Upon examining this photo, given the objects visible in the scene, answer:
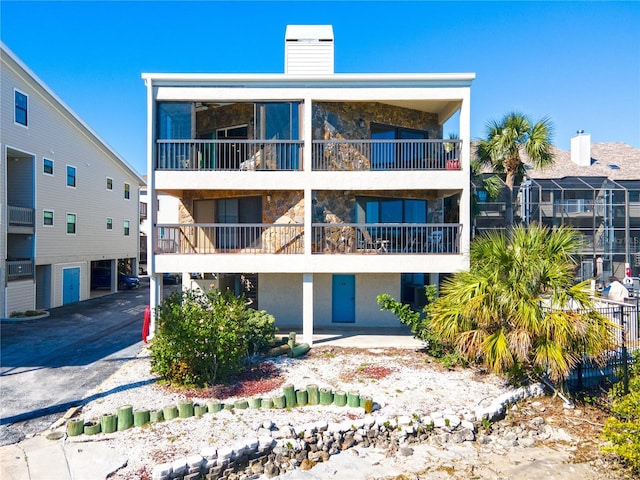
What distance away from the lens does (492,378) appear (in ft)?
33.3

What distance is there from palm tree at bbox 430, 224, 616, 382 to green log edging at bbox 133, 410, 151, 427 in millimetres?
6876

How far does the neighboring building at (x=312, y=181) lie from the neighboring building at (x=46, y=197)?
32.5ft

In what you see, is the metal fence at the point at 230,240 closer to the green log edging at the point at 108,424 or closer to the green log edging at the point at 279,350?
the green log edging at the point at 279,350

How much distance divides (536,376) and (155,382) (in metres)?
9.68

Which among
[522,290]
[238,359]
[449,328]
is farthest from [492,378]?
[238,359]

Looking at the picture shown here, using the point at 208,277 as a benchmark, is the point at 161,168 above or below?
above

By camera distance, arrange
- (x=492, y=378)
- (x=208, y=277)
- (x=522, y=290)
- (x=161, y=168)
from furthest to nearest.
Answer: (x=208, y=277)
(x=161, y=168)
(x=492, y=378)
(x=522, y=290)

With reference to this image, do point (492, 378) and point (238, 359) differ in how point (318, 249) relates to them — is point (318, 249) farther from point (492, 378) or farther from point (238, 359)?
point (492, 378)

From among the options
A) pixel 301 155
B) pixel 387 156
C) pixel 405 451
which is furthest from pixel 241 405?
pixel 387 156

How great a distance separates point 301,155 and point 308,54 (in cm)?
461

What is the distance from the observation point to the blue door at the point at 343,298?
15.6 metres

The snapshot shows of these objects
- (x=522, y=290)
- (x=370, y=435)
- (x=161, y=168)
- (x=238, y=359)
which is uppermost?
(x=161, y=168)

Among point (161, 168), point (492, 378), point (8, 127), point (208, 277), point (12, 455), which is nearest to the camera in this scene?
point (12, 455)

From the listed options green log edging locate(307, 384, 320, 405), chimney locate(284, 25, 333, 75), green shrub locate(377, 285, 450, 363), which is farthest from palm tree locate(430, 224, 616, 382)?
chimney locate(284, 25, 333, 75)
